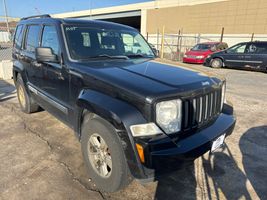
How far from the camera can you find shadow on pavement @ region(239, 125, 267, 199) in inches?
103

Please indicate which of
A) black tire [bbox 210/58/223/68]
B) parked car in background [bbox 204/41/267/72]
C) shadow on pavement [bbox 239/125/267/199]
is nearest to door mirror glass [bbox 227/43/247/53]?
parked car in background [bbox 204/41/267/72]

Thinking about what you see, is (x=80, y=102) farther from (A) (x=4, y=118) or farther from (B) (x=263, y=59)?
(B) (x=263, y=59)

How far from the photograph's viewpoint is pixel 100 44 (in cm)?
319

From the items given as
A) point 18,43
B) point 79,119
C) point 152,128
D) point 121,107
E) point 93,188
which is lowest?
point 93,188

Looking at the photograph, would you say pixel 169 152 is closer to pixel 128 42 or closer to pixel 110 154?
pixel 110 154

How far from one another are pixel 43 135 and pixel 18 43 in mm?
2308

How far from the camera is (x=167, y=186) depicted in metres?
2.55

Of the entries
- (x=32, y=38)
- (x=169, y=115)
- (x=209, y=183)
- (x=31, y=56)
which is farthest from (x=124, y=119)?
(x=32, y=38)

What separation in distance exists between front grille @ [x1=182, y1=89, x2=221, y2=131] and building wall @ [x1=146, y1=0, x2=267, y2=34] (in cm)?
2393

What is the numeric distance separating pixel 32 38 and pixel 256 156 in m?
4.41

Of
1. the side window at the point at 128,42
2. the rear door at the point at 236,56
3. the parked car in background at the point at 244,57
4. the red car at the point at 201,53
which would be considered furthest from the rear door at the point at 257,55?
the side window at the point at 128,42

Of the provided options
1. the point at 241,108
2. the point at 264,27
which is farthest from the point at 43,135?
the point at 264,27

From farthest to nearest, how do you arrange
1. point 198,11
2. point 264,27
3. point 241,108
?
1. point 198,11
2. point 264,27
3. point 241,108

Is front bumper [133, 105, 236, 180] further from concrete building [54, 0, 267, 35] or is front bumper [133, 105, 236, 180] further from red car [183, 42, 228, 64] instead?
concrete building [54, 0, 267, 35]
